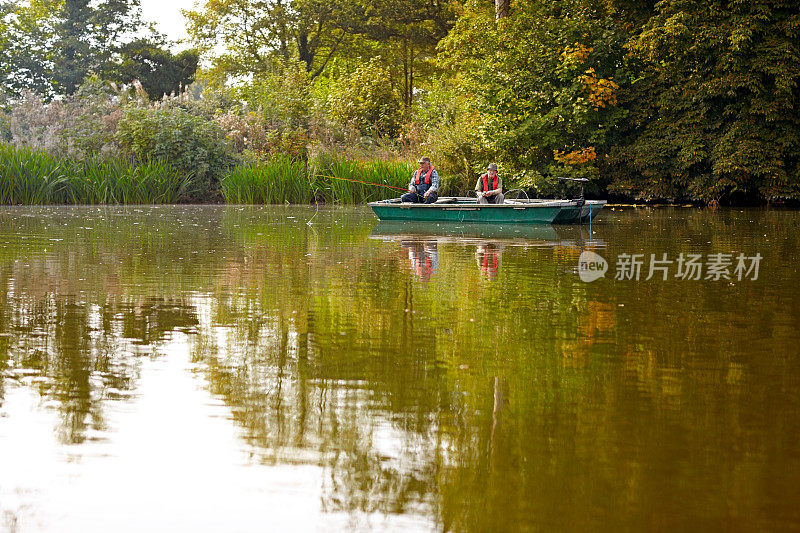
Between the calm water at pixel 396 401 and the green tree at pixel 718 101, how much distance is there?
730 inches

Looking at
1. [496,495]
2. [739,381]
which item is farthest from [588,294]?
[496,495]

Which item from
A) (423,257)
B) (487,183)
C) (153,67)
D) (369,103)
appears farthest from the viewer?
(153,67)

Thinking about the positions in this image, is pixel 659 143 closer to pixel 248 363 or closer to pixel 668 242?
pixel 668 242

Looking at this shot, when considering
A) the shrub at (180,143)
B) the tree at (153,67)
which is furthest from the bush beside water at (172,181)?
the tree at (153,67)

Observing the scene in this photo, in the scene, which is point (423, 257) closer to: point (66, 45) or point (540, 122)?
point (540, 122)

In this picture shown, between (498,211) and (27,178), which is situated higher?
(27,178)

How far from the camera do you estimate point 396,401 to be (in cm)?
527

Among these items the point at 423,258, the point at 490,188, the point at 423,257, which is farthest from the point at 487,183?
the point at 423,258

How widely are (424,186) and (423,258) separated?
9.80 meters

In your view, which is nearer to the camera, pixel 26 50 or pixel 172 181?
pixel 172 181

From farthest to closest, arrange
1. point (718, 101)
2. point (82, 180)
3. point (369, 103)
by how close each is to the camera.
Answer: point (369, 103)
point (718, 101)
point (82, 180)

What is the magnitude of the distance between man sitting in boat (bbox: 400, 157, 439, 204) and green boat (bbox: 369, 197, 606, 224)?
20.3 inches

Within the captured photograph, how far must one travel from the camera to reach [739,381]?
5809mm

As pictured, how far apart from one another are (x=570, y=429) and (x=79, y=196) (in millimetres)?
27042
